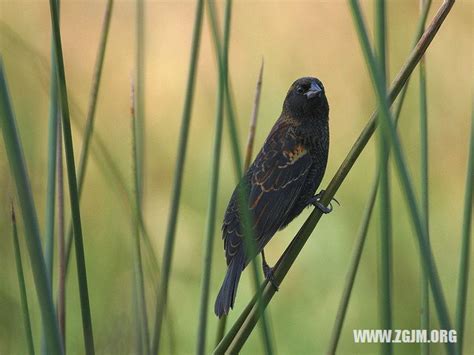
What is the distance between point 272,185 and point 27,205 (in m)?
0.73

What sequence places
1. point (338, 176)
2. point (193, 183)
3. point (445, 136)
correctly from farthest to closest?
1. point (193, 183)
2. point (445, 136)
3. point (338, 176)

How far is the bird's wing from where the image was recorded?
1.21 meters

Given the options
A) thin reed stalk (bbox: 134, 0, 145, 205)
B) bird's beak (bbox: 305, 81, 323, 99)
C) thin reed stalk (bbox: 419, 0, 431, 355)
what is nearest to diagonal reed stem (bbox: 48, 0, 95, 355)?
thin reed stalk (bbox: 134, 0, 145, 205)

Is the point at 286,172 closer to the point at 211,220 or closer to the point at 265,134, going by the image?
the point at 211,220

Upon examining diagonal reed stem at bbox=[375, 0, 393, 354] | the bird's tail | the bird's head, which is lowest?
the bird's tail

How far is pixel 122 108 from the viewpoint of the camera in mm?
2217

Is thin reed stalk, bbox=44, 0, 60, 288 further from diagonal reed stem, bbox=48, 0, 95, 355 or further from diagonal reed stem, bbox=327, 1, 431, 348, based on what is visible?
diagonal reed stem, bbox=327, 1, 431, 348

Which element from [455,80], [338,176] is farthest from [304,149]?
[455,80]

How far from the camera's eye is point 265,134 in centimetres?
211

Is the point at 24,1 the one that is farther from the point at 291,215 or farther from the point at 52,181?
the point at 52,181

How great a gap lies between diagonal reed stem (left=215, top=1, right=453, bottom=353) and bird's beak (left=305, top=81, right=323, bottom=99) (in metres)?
0.38

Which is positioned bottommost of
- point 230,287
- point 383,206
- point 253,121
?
point 230,287

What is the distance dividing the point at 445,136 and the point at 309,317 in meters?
0.65

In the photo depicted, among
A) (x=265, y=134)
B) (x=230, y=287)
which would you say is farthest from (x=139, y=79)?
(x=265, y=134)
